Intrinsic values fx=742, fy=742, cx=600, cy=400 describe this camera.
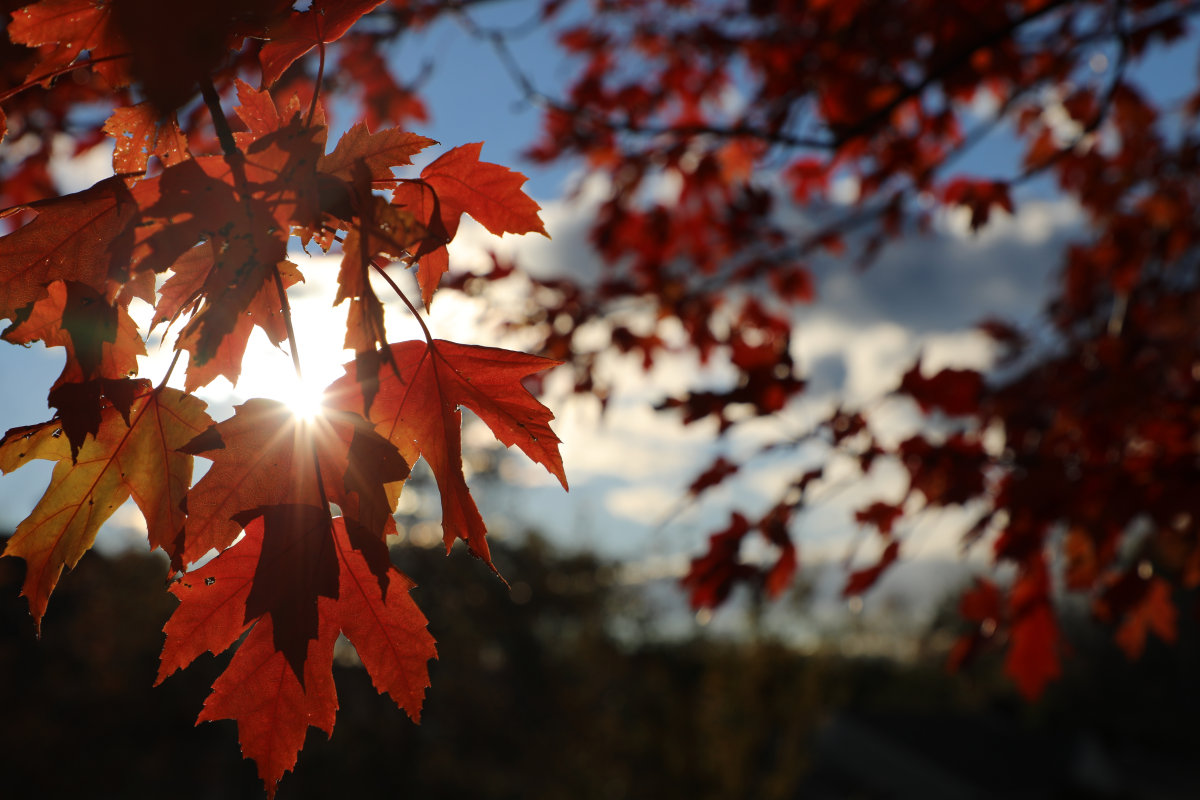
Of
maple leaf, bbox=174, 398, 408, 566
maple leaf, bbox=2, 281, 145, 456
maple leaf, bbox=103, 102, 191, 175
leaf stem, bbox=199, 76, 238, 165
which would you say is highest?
maple leaf, bbox=103, 102, 191, 175

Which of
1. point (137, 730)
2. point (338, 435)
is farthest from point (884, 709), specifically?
point (338, 435)

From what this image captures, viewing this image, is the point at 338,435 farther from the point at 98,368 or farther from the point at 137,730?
the point at 137,730

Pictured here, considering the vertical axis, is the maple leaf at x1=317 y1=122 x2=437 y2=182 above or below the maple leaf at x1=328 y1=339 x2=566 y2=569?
above

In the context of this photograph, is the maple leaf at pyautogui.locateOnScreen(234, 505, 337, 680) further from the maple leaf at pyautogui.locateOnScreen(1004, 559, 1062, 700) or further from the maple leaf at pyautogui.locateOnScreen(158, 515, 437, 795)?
the maple leaf at pyautogui.locateOnScreen(1004, 559, 1062, 700)

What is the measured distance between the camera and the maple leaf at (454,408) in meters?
0.95

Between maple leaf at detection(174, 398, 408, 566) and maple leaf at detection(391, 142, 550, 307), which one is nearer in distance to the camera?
maple leaf at detection(174, 398, 408, 566)

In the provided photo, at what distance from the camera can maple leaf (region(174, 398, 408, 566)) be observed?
0.85 m

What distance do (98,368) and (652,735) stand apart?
928cm

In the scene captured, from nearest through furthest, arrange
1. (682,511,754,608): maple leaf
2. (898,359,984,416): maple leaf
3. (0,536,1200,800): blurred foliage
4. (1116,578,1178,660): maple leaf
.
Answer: (898,359,984,416): maple leaf < (682,511,754,608): maple leaf < (1116,578,1178,660): maple leaf < (0,536,1200,800): blurred foliage

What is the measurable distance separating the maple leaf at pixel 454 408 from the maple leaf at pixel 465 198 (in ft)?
0.29

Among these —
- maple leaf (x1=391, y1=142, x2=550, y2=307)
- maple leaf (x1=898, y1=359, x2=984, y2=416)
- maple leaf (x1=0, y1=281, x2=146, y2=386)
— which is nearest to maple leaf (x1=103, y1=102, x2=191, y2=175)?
maple leaf (x1=0, y1=281, x2=146, y2=386)

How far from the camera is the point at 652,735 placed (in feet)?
29.7

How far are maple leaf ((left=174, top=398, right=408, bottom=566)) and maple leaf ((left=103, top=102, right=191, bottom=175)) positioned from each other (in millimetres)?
A: 338

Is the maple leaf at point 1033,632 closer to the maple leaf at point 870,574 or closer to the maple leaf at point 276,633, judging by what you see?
the maple leaf at point 870,574
